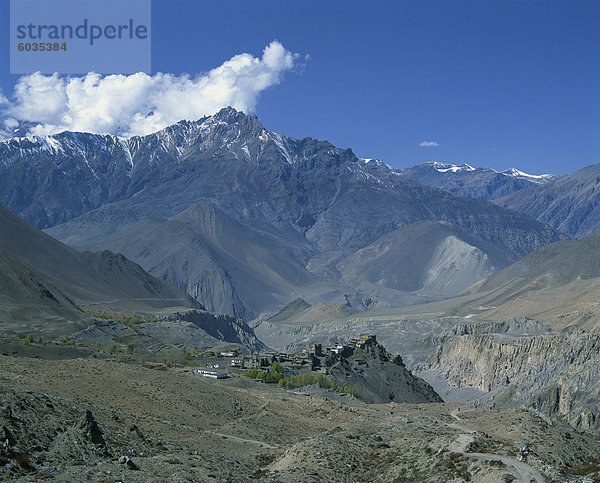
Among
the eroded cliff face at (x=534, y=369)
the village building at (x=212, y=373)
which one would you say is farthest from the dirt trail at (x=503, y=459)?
the eroded cliff face at (x=534, y=369)

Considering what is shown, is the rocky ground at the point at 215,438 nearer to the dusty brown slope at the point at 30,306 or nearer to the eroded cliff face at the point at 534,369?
the eroded cliff face at the point at 534,369

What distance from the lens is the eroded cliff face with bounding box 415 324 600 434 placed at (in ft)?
370

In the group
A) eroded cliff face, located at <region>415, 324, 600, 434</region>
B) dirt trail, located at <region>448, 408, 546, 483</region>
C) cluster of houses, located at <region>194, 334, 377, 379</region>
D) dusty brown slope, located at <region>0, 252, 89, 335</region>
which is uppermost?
dusty brown slope, located at <region>0, 252, 89, 335</region>

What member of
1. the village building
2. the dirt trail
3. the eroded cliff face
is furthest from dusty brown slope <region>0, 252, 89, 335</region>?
the dirt trail

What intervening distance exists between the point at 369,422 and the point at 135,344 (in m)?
76.9

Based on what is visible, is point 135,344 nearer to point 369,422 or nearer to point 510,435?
point 369,422

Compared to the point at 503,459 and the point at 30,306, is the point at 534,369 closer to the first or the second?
the point at 30,306

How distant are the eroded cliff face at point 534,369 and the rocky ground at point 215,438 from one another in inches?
1845

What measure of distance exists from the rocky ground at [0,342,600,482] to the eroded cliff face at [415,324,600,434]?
154 ft

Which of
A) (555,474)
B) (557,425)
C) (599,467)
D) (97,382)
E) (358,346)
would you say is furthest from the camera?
(358,346)

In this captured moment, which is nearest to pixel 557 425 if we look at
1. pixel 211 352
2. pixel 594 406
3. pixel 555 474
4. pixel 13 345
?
pixel 555 474

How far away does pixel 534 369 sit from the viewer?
148 metres

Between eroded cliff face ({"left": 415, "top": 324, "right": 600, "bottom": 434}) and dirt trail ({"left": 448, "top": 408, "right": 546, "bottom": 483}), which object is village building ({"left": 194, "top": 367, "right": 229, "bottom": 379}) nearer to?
dirt trail ({"left": 448, "top": 408, "right": 546, "bottom": 483})

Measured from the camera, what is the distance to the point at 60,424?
41344mm
